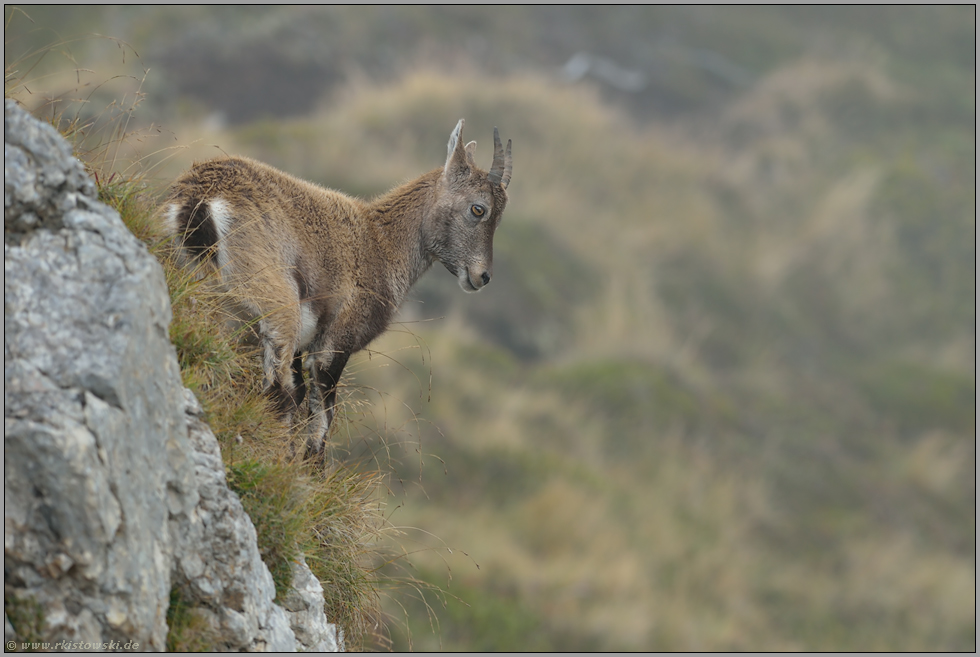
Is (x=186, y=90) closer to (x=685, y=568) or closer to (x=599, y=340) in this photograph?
(x=599, y=340)

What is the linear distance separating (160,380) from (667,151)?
29474 mm

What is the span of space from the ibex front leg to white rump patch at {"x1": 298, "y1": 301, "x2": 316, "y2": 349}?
0.14 metres

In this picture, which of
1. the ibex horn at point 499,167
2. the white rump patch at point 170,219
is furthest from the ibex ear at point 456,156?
the white rump patch at point 170,219

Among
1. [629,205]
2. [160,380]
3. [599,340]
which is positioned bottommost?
[599,340]

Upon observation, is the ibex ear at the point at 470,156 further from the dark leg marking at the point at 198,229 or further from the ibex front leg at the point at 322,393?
the dark leg marking at the point at 198,229

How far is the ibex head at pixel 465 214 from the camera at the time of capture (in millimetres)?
7422

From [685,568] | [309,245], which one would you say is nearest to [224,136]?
[685,568]

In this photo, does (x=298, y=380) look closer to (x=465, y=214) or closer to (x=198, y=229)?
(x=198, y=229)

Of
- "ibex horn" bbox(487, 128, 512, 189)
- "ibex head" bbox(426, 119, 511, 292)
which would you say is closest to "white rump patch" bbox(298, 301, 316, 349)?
"ibex head" bbox(426, 119, 511, 292)

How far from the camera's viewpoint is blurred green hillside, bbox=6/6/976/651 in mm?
16984

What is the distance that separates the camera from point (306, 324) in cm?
619

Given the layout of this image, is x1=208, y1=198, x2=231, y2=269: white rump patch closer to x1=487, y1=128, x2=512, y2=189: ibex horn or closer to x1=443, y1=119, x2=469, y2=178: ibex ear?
x1=443, y1=119, x2=469, y2=178: ibex ear

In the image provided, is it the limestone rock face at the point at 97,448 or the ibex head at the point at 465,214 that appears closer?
the limestone rock face at the point at 97,448

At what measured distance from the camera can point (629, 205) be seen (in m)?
29.5
